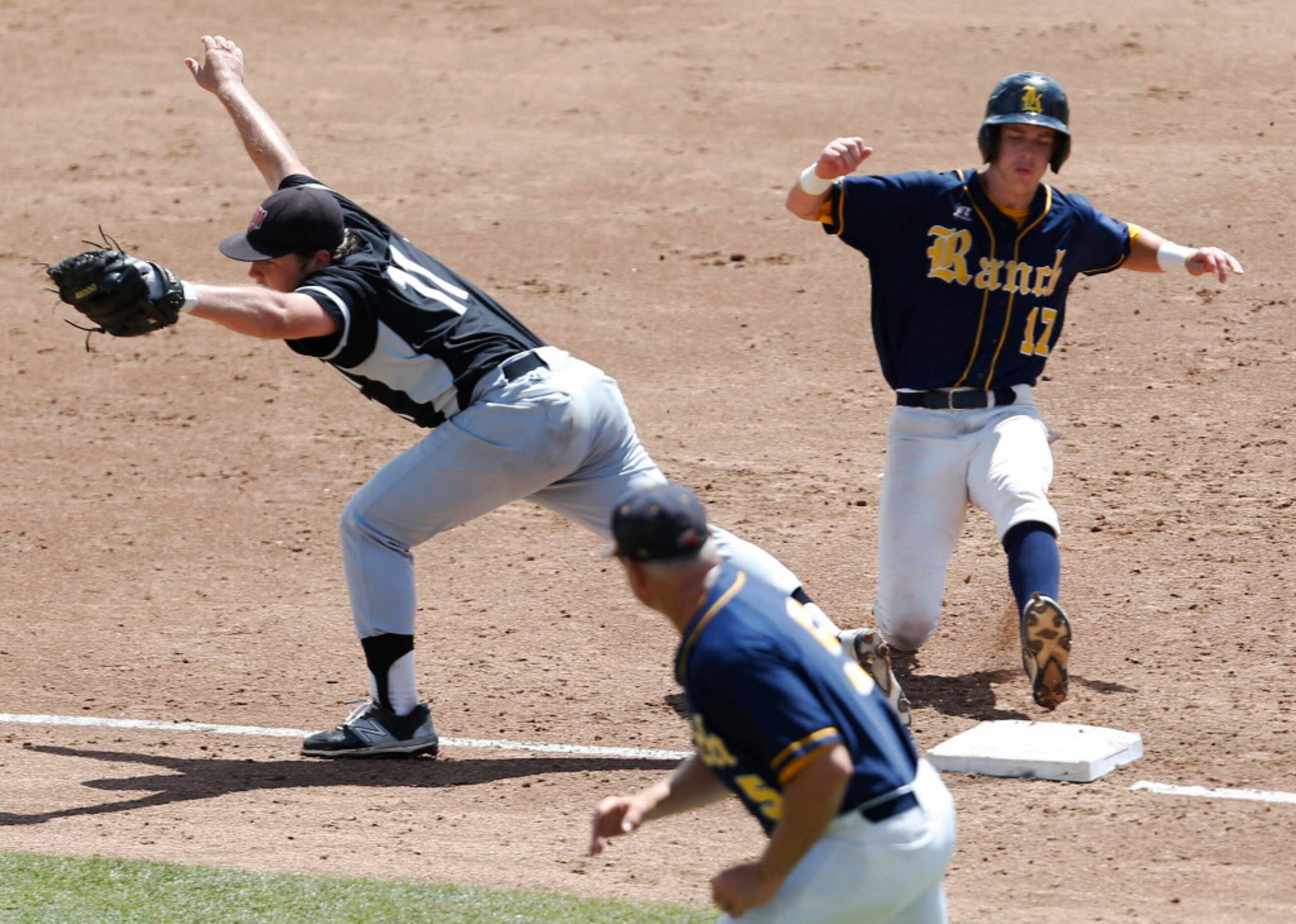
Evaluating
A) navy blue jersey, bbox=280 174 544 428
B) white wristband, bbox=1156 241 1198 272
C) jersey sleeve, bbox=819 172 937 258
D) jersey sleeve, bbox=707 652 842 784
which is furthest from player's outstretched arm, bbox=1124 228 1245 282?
jersey sleeve, bbox=707 652 842 784

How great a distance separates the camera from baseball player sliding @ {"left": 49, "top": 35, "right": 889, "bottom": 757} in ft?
17.1

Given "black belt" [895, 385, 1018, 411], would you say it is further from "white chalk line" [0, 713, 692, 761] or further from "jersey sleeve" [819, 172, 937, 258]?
"white chalk line" [0, 713, 692, 761]

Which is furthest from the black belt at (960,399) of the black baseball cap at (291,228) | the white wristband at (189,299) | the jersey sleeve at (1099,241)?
the white wristband at (189,299)

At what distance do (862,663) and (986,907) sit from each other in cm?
98


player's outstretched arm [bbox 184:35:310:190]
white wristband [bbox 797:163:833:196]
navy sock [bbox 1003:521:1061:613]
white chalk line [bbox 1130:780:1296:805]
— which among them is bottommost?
white chalk line [bbox 1130:780:1296:805]

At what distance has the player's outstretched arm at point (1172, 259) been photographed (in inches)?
236

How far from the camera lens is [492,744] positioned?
5.95 meters

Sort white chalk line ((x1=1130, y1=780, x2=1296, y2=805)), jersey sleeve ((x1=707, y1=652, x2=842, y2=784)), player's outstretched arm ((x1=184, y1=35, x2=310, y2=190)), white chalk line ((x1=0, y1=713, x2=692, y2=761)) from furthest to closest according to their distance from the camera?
player's outstretched arm ((x1=184, y1=35, x2=310, y2=190)) → white chalk line ((x1=0, y1=713, x2=692, y2=761)) → white chalk line ((x1=1130, y1=780, x2=1296, y2=805)) → jersey sleeve ((x1=707, y1=652, x2=842, y2=784))

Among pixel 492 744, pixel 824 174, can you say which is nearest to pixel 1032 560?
pixel 824 174

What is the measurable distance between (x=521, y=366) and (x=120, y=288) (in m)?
1.18

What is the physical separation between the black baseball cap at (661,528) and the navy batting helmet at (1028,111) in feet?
10.0

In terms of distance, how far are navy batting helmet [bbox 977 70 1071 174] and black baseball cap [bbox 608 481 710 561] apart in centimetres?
306

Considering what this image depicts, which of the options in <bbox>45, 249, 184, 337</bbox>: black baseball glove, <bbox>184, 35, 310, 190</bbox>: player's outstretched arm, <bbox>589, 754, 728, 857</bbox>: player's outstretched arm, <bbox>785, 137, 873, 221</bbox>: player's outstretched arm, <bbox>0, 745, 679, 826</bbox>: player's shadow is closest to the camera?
<bbox>589, 754, 728, 857</bbox>: player's outstretched arm

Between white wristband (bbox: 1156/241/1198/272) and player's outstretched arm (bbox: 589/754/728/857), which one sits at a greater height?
white wristband (bbox: 1156/241/1198/272)
